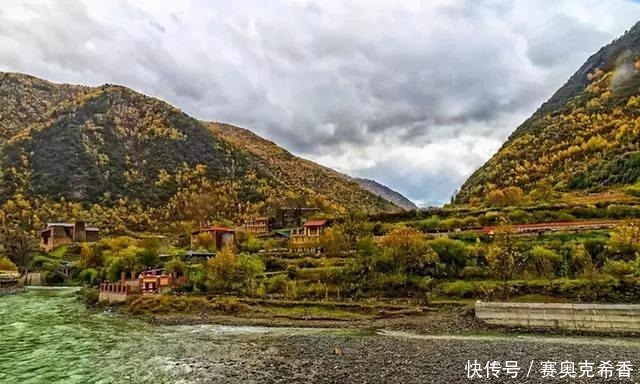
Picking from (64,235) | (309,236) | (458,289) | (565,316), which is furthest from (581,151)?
(64,235)

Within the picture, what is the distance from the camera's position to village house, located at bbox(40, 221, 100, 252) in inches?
4654

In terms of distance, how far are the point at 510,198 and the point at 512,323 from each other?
7035 centimetres

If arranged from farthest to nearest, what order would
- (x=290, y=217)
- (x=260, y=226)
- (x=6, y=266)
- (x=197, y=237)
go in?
(x=290, y=217)
(x=260, y=226)
(x=197, y=237)
(x=6, y=266)

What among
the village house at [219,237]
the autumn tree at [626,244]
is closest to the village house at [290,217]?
the village house at [219,237]

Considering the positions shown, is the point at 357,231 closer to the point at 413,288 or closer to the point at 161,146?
the point at 413,288

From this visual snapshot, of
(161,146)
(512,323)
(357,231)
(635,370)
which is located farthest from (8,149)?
(635,370)

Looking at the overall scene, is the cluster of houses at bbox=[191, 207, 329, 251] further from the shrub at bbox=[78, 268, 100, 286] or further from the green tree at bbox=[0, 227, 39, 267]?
the green tree at bbox=[0, 227, 39, 267]

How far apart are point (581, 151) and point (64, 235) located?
482ft

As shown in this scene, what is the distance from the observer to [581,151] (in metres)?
150

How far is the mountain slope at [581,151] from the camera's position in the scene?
117312 millimetres

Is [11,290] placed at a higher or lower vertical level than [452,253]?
lower

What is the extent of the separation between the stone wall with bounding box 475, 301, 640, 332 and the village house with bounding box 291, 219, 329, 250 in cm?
4279

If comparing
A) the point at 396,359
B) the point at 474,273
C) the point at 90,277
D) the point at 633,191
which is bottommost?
the point at 396,359

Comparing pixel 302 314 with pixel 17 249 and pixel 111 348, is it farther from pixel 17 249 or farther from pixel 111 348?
pixel 17 249
